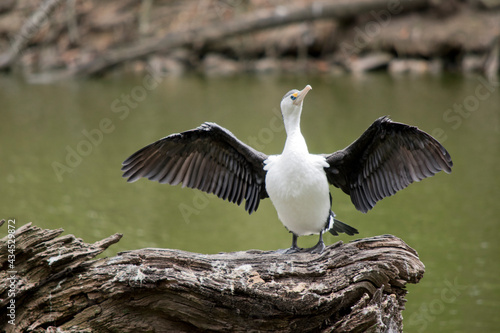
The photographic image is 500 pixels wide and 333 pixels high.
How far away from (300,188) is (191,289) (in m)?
1.61

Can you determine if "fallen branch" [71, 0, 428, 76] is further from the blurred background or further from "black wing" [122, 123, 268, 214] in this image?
"black wing" [122, 123, 268, 214]

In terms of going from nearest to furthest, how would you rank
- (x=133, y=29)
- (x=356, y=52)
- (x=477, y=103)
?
(x=477, y=103) → (x=356, y=52) → (x=133, y=29)

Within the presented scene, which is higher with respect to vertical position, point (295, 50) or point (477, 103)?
point (295, 50)

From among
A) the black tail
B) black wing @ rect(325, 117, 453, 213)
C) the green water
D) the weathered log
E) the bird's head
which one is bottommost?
the weathered log

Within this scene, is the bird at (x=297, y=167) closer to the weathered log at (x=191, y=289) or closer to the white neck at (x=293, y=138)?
the white neck at (x=293, y=138)

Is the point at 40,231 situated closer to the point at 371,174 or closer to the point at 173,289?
the point at 173,289

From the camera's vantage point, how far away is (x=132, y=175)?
727cm

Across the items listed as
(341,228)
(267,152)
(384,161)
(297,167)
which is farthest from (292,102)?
(267,152)

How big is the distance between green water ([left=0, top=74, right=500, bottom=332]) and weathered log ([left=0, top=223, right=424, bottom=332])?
135 inches

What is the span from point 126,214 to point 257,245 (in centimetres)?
290

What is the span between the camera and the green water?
11078mm

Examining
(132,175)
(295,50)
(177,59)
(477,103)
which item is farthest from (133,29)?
(132,175)

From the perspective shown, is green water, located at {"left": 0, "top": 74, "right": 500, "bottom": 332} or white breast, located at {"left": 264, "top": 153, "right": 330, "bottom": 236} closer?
white breast, located at {"left": 264, "top": 153, "right": 330, "bottom": 236}

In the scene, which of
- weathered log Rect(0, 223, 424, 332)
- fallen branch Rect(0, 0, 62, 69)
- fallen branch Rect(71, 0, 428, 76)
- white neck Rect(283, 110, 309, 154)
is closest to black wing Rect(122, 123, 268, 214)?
white neck Rect(283, 110, 309, 154)
